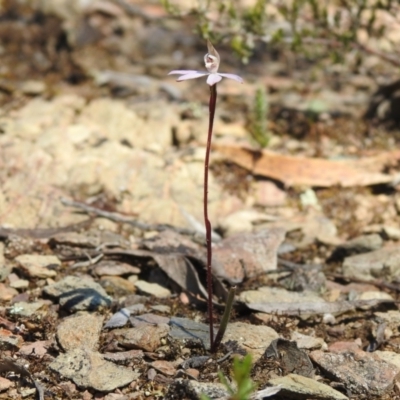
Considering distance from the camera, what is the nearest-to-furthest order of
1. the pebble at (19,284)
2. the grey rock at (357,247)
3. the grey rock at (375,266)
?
the pebble at (19,284) → the grey rock at (375,266) → the grey rock at (357,247)

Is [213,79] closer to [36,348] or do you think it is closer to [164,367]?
[164,367]

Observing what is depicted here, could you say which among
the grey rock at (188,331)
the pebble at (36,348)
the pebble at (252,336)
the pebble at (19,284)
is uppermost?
the pebble at (252,336)

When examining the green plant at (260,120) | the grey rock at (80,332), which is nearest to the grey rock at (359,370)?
the grey rock at (80,332)

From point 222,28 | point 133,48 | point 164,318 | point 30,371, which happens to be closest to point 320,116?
point 222,28

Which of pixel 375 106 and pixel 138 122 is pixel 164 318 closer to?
pixel 138 122

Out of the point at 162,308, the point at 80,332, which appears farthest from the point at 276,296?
the point at 80,332

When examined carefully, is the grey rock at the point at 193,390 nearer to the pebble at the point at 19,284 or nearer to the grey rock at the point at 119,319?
the grey rock at the point at 119,319

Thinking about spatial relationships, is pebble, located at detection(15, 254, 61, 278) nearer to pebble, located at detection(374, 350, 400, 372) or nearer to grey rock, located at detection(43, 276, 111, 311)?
grey rock, located at detection(43, 276, 111, 311)
